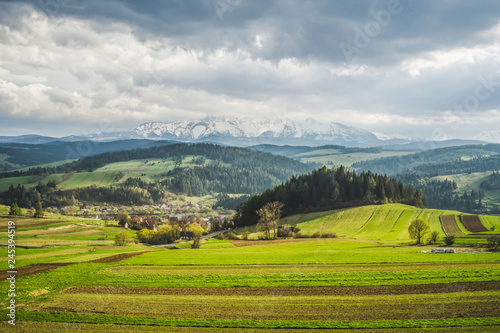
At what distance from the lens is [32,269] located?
4178cm

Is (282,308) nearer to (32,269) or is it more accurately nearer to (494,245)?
(32,269)

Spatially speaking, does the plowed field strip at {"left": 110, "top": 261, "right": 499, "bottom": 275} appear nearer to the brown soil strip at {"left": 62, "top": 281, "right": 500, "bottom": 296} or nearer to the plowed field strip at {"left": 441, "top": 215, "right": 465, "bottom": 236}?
the brown soil strip at {"left": 62, "top": 281, "right": 500, "bottom": 296}

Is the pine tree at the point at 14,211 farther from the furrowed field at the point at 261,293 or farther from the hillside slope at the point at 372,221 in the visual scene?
the hillside slope at the point at 372,221

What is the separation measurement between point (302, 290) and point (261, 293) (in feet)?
13.9

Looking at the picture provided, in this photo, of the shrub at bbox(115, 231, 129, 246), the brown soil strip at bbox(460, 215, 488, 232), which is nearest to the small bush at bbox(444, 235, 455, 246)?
the brown soil strip at bbox(460, 215, 488, 232)

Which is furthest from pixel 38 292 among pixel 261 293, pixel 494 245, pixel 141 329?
pixel 494 245

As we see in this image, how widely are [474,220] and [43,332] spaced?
10546cm

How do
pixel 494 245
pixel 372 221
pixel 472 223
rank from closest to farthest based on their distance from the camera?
1. pixel 494 245
2. pixel 472 223
3. pixel 372 221

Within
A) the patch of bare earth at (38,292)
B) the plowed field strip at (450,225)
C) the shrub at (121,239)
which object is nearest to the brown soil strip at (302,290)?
the patch of bare earth at (38,292)

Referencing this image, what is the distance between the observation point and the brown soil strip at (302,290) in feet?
98.0

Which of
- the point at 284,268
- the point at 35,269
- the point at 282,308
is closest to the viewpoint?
the point at 282,308

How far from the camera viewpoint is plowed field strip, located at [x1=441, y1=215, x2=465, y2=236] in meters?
78.5

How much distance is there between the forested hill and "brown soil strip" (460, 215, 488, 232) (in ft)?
105

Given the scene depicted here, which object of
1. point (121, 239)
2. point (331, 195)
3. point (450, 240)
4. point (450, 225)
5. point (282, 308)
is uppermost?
point (331, 195)
